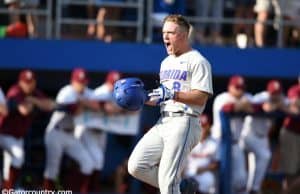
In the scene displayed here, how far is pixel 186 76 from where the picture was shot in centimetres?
839

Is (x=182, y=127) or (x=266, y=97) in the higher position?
(x=182, y=127)

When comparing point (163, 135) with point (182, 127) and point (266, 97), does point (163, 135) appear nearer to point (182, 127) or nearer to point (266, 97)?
point (182, 127)

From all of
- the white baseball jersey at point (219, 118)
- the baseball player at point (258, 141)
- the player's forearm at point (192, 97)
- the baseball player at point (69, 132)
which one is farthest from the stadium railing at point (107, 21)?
the player's forearm at point (192, 97)

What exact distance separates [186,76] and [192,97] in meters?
0.21

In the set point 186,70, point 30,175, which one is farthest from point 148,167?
point 30,175

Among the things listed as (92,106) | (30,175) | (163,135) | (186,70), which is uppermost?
(186,70)

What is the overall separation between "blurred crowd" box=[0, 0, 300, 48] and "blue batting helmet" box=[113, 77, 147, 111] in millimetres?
6408

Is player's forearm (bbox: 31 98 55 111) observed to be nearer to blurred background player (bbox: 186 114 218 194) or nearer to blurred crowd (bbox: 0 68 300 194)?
blurred crowd (bbox: 0 68 300 194)

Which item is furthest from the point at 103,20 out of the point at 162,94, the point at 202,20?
the point at 162,94

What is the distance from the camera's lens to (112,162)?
48.3ft

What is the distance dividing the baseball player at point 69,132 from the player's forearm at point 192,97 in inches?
189

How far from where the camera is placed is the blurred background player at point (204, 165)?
43.8 feet

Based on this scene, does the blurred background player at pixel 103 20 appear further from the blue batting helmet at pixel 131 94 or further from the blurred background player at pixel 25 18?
the blue batting helmet at pixel 131 94

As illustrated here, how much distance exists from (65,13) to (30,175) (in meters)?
2.53
